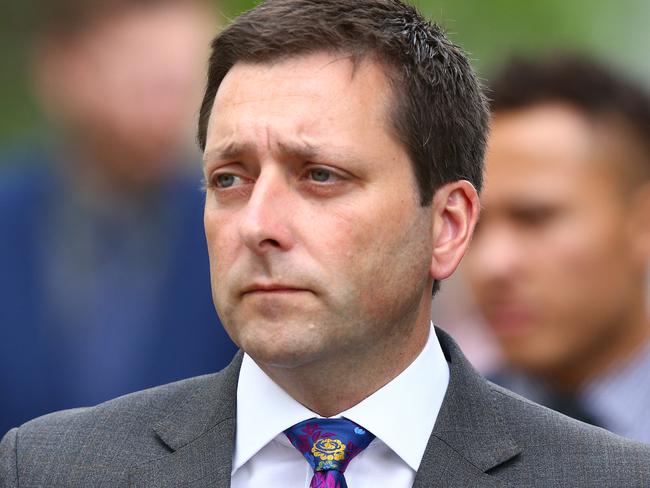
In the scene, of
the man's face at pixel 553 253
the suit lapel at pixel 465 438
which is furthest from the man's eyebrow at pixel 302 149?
the man's face at pixel 553 253

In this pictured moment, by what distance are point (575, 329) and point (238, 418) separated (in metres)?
2.74

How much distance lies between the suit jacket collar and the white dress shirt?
0.15 feet

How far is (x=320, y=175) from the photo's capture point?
13.6ft

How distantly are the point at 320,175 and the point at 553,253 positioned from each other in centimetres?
275

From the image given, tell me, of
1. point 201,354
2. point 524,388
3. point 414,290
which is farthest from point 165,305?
point 414,290

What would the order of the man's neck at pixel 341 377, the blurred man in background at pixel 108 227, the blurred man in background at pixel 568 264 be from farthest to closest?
the blurred man in background at pixel 568 264 < the blurred man in background at pixel 108 227 < the man's neck at pixel 341 377

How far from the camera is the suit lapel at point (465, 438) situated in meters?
4.17

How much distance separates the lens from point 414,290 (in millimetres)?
4352

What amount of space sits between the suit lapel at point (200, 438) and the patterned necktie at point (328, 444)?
183mm

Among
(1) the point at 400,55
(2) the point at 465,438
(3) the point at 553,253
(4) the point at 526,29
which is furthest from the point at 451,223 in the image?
(4) the point at 526,29

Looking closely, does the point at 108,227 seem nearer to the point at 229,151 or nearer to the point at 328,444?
the point at 229,151

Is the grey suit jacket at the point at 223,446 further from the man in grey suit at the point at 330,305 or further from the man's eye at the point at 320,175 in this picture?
the man's eye at the point at 320,175

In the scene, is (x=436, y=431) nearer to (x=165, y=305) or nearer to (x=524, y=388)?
(x=165, y=305)

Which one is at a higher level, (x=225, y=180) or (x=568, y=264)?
(x=225, y=180)
